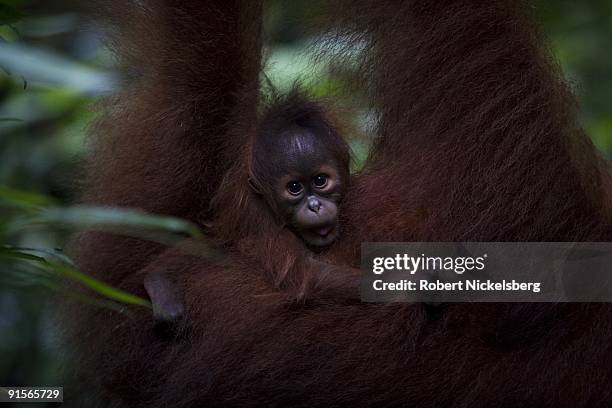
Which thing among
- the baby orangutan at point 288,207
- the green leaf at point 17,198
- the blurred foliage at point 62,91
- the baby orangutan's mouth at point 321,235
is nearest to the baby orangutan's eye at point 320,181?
the baby orangutan at point 288,207

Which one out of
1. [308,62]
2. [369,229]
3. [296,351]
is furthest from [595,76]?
[296,351]

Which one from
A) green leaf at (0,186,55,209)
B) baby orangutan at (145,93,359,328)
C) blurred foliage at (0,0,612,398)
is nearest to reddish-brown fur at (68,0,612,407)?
baby orangutan at (145,93,359,328)

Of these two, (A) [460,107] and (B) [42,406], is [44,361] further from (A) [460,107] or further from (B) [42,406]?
(A) [460,107]

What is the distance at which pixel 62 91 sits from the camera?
9.46 feet

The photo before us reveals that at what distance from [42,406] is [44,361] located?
27 cm

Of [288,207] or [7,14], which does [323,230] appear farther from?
[7,14]

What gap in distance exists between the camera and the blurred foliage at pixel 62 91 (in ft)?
7.38

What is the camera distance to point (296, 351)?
1.97 meters

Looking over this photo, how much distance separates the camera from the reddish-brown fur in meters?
1.94

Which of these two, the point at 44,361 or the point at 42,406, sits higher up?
the point at 44,361

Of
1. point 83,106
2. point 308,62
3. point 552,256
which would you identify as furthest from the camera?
point 83,106

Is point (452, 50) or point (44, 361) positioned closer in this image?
point (452, 50)

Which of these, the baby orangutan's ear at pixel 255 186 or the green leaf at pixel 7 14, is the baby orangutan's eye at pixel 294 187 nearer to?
the baby orangutan's ear at pixel 255 186

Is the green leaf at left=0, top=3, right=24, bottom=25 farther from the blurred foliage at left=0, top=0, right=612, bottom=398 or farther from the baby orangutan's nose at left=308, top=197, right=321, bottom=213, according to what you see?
the baby orangutan's nose at left=308, top=197, right=321, bottom=213
